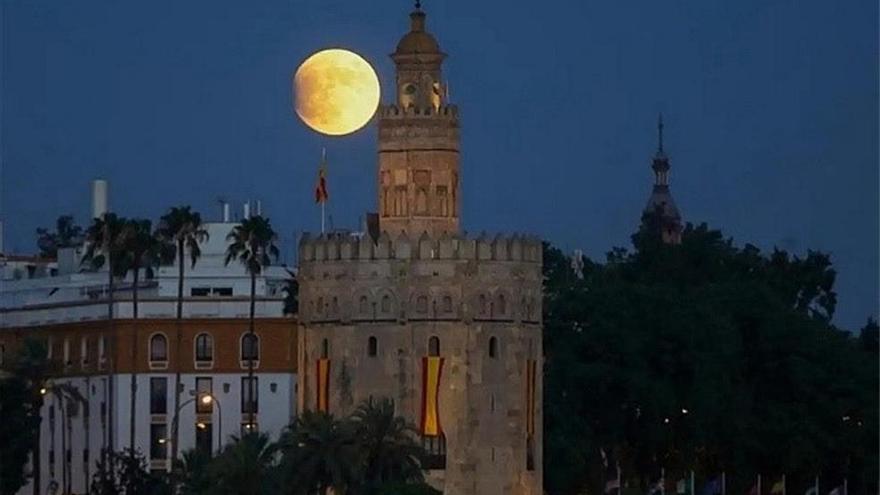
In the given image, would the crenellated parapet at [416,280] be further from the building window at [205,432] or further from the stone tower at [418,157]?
the building window at [205,432]

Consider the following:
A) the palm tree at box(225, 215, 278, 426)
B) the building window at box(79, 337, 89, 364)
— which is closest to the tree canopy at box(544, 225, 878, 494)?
the palm tree at box(225, 215, 278, 426)

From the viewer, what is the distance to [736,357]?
122750 mm

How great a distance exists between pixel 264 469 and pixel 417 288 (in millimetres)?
9914

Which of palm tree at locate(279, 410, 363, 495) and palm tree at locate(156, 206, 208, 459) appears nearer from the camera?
palm tree at locate(279, 410, 363, 495)

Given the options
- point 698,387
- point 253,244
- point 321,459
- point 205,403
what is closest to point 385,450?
point 321,459

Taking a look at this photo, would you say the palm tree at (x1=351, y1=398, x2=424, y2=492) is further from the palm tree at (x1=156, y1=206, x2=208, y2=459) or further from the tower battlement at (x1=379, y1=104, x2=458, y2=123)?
the palm tree at (x1=156, y1=206, x2=208, y2=459)

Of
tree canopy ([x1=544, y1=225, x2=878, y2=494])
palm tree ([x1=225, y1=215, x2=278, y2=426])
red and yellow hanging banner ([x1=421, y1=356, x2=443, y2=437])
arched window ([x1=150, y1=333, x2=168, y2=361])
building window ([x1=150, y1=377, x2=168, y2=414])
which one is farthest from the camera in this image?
arched window ([x1=150, y1=333, x2=168, y2=361])

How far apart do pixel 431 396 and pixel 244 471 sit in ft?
30.0

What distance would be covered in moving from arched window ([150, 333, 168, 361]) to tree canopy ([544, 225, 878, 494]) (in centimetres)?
1324

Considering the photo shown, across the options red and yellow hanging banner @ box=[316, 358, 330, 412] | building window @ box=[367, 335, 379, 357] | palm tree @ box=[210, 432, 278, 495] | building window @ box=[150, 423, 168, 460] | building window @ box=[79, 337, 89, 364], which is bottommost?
palm tree @ box=[210, 432, 278, 495]

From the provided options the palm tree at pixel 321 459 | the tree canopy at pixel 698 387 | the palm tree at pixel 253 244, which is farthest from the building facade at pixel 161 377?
the palm tree at pixel 321 459

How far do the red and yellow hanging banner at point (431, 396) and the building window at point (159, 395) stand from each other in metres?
33.2

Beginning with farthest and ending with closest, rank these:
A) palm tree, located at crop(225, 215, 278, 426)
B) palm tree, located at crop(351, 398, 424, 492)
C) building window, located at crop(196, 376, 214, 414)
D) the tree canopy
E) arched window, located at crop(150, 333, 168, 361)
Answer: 1. arched window, located at crop(150, 333, 168, 361)
2. building window, located at crop(196, 376, 214, 414)
3. palm tree, located at crop(225, 215, 278, 426)
4. the tree canopy
5. palm tree, located at crop(351, 398, 424, 492)

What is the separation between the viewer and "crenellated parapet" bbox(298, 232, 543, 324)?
333 feet
